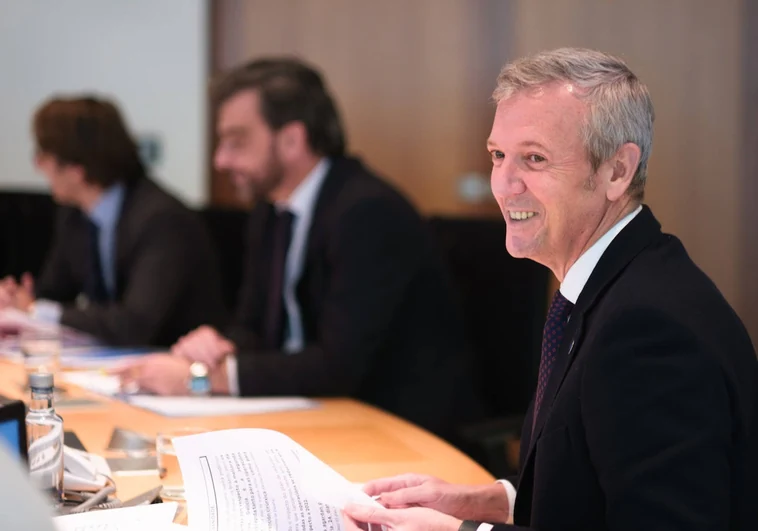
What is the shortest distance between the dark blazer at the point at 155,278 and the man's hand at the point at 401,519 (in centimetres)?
178

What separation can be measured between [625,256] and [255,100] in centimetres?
159

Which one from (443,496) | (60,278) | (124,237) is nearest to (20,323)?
(124,237)

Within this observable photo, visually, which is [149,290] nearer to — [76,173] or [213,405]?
[76,173]

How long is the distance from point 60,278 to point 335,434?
2151mm

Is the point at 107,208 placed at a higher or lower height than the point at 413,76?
lower

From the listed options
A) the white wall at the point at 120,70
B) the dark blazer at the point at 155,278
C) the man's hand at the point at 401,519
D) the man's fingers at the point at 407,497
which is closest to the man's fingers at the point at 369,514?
the man's hand at the point at 401,519

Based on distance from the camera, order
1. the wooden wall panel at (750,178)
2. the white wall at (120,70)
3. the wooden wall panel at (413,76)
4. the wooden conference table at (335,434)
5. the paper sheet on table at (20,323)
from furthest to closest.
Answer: the white wall at (120,70)
the wooden wall panel at (413,76)
the paper sheet on table at (20,323)
the wooden wall panel at (750,178)
the wooden conference table at (335,434)

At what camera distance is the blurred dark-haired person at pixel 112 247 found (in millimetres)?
2982

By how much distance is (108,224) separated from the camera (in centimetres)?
338

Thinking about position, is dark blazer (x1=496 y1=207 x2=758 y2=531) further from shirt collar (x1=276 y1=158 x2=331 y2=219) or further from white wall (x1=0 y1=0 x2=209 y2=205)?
white wall (x1=0 y1=0 x2=209 y2=205)

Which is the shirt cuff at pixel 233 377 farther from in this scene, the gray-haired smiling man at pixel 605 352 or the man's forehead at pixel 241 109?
the gray-haired smiling man at pixel 605 352

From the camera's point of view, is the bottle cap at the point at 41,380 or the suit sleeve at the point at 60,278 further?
the suit sleeve at the point at 60,278

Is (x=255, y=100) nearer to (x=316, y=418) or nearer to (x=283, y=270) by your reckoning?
(x=283, y=270)

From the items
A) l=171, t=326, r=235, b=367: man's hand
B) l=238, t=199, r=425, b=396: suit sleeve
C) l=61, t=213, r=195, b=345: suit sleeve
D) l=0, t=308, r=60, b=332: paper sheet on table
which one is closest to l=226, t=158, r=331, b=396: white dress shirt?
l=238, t=199, r=425, b=396: suit sleeve
